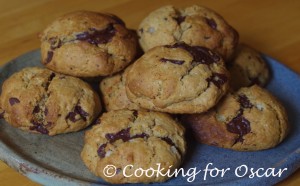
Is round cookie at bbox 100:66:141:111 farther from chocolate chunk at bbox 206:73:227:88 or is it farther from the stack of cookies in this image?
chocolate chunk at bbox 206:73:227:88

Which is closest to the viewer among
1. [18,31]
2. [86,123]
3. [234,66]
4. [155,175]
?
[155,175]

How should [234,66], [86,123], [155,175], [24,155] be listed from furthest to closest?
[234,66] < [86,123] < [24,155] < [155,175]

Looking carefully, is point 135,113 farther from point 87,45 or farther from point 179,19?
point 179,19

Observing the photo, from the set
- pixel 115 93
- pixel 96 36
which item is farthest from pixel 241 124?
pixel 96 36

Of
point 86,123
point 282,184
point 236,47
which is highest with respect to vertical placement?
point 236,47

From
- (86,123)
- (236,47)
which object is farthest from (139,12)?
(86,123)

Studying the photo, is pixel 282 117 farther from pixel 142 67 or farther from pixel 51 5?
pixel 51 5

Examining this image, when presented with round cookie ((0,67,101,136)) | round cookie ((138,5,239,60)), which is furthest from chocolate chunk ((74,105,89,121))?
round cookie ((138,5,239,60))
